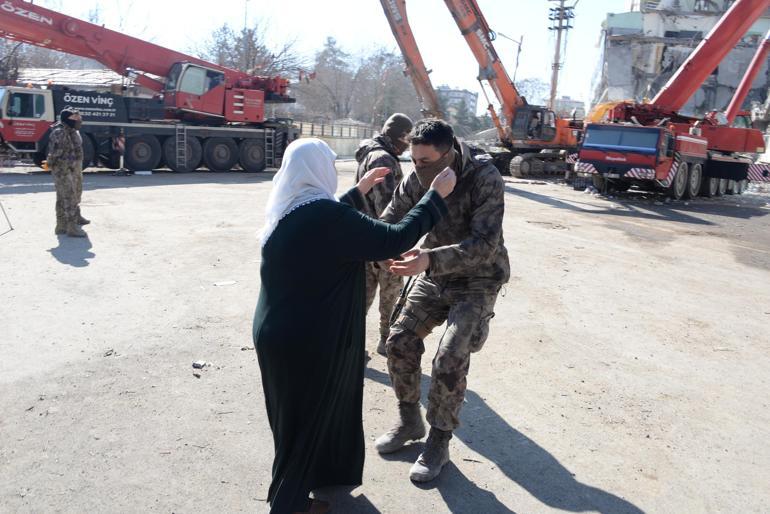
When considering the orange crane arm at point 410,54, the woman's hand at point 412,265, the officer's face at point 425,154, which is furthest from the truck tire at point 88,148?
the woman's hand at point 412,265

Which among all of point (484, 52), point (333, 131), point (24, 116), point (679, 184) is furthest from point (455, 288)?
point (333, 131)

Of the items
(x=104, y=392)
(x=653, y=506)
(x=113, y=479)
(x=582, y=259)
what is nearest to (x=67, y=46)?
(x=582, y=259)

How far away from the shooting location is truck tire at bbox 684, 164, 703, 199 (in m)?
19.0

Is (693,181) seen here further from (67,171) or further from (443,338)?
(443,338)

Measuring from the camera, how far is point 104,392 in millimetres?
4305

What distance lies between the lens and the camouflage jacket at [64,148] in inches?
366

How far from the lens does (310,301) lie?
2775mm

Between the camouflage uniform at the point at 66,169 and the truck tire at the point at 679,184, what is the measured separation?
14783mm

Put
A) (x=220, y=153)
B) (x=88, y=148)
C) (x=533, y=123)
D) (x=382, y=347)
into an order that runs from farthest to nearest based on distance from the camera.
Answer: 1. (x=533, y=123)
2. (x=220, y=153)
3. (x=88, y=148)
4. (x=382, y=347)

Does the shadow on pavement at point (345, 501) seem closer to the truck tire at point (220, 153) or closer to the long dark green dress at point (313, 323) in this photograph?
the long dark green dress at point (313, 323)

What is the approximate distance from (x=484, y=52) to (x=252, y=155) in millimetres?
8718

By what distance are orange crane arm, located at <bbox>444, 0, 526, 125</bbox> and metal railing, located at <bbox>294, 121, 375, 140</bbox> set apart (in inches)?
650

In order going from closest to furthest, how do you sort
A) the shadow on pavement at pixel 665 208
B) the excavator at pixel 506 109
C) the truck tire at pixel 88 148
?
the shadow on pavement at pixel 665 208 → the truck tire at pixel 88 148 → the excavator at pixel 506 109

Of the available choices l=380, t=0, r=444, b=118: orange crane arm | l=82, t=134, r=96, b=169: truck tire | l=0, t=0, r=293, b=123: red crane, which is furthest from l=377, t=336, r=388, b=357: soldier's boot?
l=380, t=0, r=444, b=118: orange crane arm
